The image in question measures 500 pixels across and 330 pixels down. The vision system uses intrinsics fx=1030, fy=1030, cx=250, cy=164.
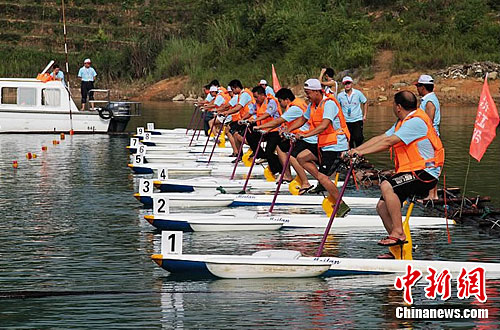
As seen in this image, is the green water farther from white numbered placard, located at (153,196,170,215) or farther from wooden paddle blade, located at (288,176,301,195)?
wooden paddle blade, located at (288,176,301,195)

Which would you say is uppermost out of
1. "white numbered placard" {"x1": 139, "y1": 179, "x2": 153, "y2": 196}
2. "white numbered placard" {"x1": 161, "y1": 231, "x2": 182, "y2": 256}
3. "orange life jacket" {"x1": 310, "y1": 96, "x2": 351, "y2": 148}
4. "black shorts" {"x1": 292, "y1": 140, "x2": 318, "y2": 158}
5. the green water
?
"orange life jacket" {"x1": 310, "y1": 96, "x2": 351, "y2": 148}

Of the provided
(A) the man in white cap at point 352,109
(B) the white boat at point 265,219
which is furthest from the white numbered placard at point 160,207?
(A) the man in white cap at point 352,109

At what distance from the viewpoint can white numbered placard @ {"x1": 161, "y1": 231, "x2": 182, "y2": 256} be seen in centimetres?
1138

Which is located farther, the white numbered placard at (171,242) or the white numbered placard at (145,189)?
the white numbered placard at (145,189)

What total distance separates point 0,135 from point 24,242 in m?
20.4

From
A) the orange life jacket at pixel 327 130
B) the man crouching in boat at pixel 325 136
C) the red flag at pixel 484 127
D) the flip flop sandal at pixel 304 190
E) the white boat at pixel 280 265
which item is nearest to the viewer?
the white boat at pixel 280 265

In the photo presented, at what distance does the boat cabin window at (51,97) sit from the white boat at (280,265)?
22712 mm

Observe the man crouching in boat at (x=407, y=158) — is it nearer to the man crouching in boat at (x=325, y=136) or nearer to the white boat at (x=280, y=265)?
the white boat at (x=280, y=265)

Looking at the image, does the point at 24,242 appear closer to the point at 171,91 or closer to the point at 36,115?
the point at 36,115

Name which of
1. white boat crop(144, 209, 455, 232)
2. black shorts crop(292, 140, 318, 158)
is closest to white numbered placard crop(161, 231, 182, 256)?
white boat crop(144, 209, 455, 232)

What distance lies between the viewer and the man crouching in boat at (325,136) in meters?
15.1

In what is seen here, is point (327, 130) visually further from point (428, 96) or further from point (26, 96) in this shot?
point (26, 96)

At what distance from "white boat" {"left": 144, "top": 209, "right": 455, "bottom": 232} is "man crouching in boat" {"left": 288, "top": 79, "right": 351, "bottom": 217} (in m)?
0.23

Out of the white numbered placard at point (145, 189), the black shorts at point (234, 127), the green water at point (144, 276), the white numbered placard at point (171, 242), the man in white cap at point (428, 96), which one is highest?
the man in white cap at point (428, 96)
